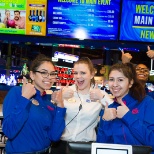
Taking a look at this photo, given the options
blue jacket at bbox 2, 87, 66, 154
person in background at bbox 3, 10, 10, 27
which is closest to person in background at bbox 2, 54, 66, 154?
blue jacket at bbox 2, 87, 66, 154

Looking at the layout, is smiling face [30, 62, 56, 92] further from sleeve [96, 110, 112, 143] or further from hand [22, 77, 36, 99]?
sleeve [96, 110, 112, 143]

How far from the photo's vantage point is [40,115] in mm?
2455

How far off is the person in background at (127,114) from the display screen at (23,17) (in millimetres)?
2402

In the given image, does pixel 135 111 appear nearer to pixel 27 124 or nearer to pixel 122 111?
Result: pixel 122 111

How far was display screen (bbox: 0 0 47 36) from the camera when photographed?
446cm

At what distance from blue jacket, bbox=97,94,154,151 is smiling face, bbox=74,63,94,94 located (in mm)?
790

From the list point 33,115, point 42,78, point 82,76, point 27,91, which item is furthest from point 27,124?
point 82,76

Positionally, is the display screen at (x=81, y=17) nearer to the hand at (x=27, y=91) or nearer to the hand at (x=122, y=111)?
the hand at (x=27, y=91)

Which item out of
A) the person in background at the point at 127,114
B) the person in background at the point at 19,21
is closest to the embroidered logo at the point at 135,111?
the person in background at the point at 127,114

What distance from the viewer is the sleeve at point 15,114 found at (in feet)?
7.45

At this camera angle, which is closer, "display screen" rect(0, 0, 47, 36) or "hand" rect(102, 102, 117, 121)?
"hand" rect(102, 102, 117, 121)

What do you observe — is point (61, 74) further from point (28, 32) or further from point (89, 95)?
Result: point (89, 95)

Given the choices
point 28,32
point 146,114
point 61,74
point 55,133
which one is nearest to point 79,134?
point 55,133

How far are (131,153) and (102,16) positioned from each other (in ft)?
10.9
